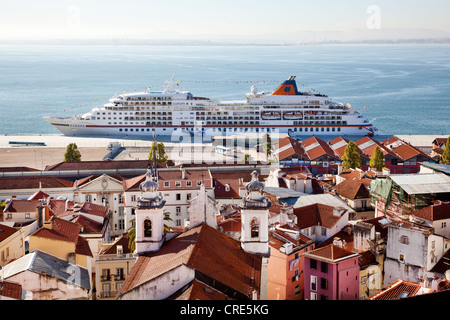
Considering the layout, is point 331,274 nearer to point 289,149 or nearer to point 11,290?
point 11,290

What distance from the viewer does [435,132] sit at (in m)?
62.4

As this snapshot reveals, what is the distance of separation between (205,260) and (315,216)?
8.95 meters

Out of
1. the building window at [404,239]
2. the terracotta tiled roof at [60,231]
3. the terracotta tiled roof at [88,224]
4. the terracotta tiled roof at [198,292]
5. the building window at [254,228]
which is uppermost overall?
the building window at [254,228]

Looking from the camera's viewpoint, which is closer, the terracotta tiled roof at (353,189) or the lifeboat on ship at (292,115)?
the terracotta tiled roof at (353,189)

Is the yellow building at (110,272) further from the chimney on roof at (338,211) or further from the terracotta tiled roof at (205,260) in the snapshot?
the chimney on roof at (338,211)

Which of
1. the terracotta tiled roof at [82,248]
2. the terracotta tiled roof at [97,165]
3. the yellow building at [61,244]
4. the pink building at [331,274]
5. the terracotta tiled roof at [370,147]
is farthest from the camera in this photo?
the terracotta tiled roof at [370,147]

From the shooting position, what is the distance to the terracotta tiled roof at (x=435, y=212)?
16922mm

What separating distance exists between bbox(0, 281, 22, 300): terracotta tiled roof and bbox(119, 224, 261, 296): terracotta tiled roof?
2.26 m

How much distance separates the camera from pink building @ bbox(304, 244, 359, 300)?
14.0 metres

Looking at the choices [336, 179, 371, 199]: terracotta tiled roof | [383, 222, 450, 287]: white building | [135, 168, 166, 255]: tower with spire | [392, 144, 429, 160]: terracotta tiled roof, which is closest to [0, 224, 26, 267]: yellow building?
[135, 168, 166, 255]: tower with spire

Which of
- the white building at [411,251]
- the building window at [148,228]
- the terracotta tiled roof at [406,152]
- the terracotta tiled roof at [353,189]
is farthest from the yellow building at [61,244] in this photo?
the terracotta tiled roof at [406,152]

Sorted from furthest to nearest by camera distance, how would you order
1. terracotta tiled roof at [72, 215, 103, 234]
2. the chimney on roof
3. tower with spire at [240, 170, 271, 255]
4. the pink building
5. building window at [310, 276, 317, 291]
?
terracotta tiled roof at [72, 215, 103, 234] → the chimney on roof → building window at [310, 276, 317, 291] → the pink building → tower with spire at [240, 170, 271, 255]

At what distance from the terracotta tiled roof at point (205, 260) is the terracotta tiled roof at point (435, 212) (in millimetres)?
6814

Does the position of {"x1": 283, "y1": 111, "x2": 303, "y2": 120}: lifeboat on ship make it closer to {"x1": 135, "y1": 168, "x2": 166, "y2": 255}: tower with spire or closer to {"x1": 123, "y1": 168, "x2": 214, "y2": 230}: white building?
{"x1": 123, "y1": 168, "x2": 214, "y2": 230}: white building
